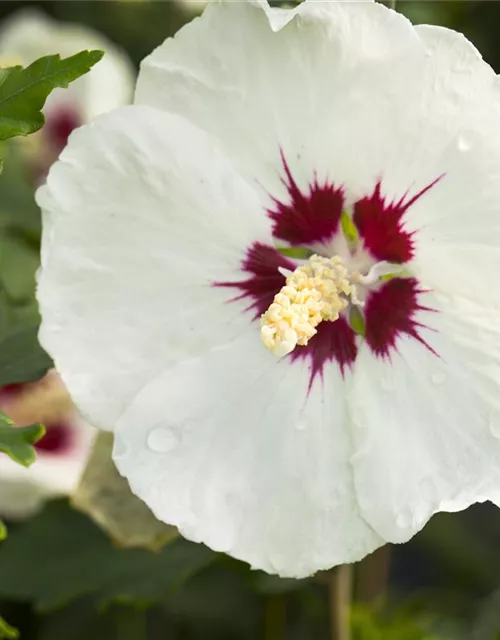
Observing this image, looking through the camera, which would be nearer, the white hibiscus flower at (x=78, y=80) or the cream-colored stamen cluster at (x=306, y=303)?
the cream-colored stamen cluster at (x=306, y=303)

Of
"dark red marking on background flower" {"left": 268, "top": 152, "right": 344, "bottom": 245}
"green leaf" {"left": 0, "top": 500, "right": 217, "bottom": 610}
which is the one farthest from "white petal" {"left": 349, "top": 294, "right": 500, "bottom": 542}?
"green leaf" {"left": 0, "top": 500, "right": 217, "bottom": 610}

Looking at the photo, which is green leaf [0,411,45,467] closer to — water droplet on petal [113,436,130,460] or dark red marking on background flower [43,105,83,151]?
water droplet on petal [113,436,130,460]

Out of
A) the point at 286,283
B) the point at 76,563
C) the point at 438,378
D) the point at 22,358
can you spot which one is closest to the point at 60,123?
the point at 76,563

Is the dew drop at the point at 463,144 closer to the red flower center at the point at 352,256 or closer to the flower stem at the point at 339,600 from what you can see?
the red flower center at the point at 352,256

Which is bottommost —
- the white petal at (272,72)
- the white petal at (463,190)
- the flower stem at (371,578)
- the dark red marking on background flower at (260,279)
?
the flower stem at (371,578)

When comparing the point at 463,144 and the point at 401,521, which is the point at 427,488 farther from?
the point at 463,144

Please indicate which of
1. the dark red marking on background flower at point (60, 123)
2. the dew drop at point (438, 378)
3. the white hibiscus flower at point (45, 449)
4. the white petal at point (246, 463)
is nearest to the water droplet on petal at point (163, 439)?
the white petal at point (246, 463)
